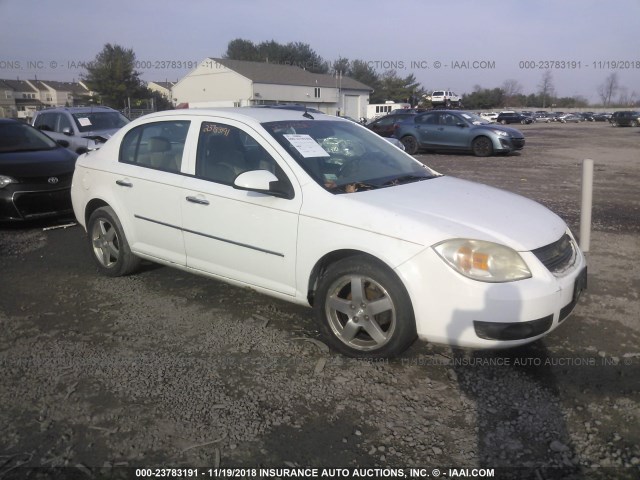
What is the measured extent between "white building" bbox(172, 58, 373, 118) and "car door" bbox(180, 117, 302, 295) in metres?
49.9

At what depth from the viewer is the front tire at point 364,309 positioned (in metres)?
3.24

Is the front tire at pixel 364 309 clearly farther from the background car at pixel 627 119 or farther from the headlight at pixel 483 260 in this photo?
the background car at pixel 627 119

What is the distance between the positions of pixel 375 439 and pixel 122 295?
2927 millimetres

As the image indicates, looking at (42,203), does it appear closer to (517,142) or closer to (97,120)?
(97,120)

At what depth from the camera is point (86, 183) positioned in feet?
17.1

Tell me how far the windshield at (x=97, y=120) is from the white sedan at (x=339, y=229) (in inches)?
285

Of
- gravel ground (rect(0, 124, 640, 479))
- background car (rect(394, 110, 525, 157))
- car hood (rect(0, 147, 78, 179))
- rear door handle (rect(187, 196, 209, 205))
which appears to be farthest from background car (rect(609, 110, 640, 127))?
rear door handle (rect(187, 196, 209, 205))

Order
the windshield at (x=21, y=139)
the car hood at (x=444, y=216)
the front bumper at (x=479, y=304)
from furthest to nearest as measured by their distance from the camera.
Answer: the windshield at (x=21, y=139) → the car hood at (x=444, y=216) → the front bumper at (x=479, y=304)

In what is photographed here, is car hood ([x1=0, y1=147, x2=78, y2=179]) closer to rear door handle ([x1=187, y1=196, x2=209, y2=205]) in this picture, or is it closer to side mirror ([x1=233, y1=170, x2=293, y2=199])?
rear door handle ([x1=187, y1=196, x2=209, y2=205])

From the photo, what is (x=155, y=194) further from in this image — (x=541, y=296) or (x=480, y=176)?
(x=480, y=176)

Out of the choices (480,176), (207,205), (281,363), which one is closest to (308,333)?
(281,363)

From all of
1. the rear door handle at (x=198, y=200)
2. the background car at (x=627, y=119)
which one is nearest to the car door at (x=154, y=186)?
the rear door handle at (x=198, y=200)

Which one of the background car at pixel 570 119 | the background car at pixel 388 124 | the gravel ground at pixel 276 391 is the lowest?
the gravel ground at pixel 276 391

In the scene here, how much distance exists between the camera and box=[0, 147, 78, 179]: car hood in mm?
6883
